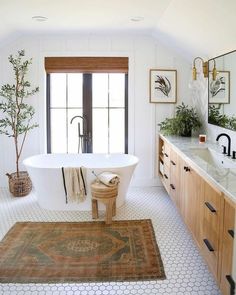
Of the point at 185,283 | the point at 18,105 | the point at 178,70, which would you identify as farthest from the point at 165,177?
the point at 18,105

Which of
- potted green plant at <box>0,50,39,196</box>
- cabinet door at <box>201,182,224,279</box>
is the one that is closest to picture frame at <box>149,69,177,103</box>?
potted green plant at <box>0,50,39,196</box>

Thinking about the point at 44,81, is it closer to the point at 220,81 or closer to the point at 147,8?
the point at 147,8

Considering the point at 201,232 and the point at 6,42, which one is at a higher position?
the point at 6,42

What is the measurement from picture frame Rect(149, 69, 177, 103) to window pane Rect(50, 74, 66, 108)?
4.62 ft

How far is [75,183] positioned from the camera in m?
4.08

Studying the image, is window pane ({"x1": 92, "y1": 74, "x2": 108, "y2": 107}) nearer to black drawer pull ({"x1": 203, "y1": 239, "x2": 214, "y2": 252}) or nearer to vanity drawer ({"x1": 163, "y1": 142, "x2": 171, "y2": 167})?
vanity drawer ({"x1": 163, "y1": 142, "x2": 171, "y2": 167})

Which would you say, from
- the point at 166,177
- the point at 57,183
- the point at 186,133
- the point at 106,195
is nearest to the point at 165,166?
the point at 166,177

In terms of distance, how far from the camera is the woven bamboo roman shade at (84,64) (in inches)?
199

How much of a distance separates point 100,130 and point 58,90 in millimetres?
943

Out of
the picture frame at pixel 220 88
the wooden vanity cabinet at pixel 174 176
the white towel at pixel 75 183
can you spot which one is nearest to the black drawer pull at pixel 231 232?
the wooden vanity cabinet at pixel 174 176

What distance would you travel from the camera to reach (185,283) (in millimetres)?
2604

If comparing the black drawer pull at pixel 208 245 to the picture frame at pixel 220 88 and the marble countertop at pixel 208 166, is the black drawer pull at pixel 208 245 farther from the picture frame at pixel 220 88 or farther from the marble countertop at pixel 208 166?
the picture frame at pixel 220 88

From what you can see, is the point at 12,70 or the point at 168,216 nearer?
the point at 168,216

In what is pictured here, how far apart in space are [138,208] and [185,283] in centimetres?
177
